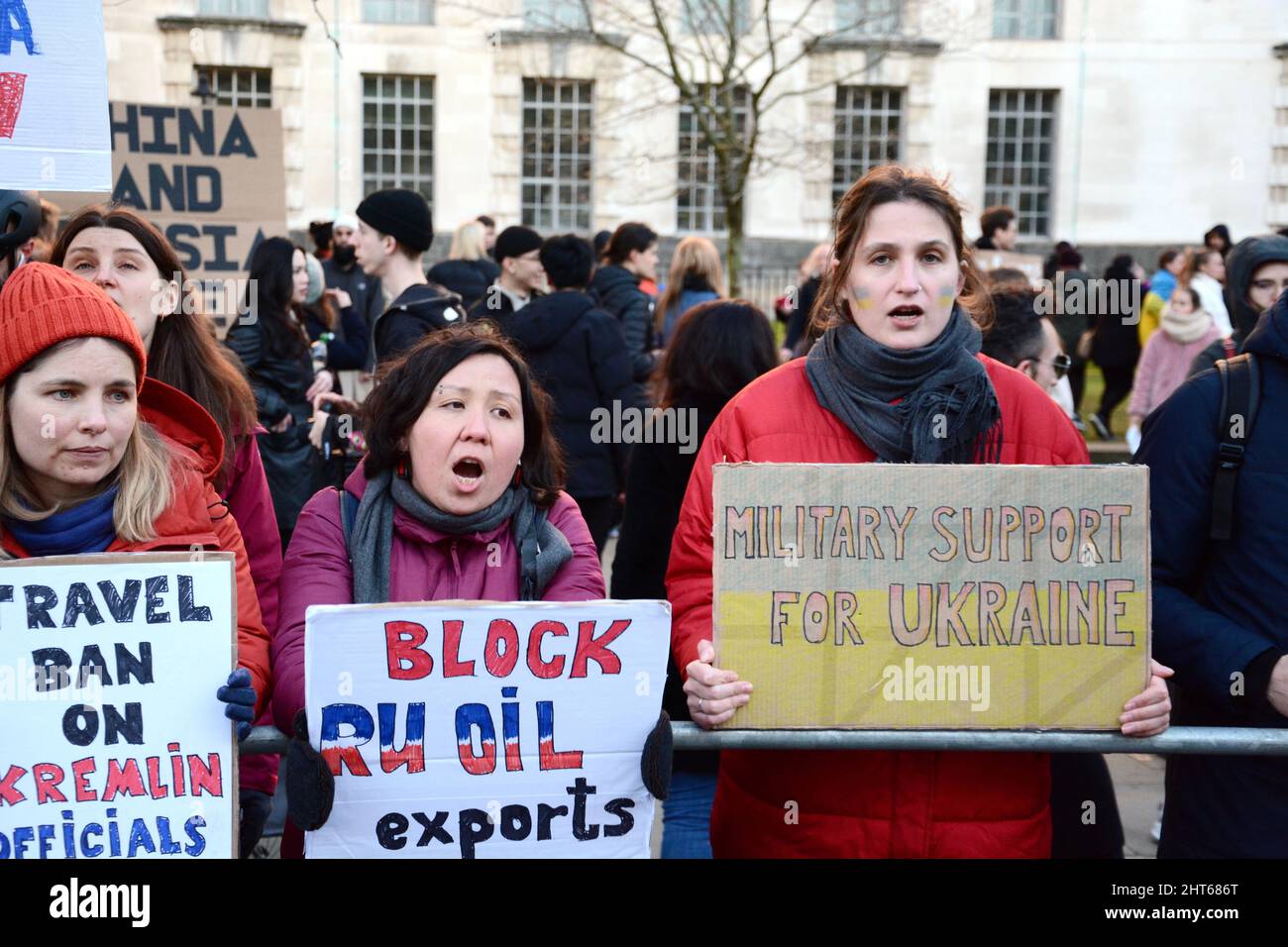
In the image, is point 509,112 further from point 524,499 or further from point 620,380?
point 524,499

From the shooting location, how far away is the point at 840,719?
261 centimetres

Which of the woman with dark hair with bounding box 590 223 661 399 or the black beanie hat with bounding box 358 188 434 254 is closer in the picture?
the black beanie hat with bounding box 358 188 434 254

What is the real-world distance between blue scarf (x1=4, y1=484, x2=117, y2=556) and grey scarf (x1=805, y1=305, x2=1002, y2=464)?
1391 mm

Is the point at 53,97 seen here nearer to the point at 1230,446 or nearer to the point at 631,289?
the point at 1230,446

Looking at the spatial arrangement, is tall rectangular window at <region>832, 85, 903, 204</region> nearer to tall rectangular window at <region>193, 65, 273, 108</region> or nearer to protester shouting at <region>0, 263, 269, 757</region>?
tall rectangular window at <region>193, 65, 273, 108</region>

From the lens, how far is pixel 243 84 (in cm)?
2445

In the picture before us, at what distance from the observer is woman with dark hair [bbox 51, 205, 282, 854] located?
3.42 metres

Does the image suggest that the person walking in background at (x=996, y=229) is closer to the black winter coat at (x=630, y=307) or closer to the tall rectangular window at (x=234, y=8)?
the black winter coat at (x=630, y=307)

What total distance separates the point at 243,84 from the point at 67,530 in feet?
77.1

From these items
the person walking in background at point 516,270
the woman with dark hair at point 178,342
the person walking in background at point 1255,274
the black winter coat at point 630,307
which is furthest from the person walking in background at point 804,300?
the woman with dark hair at point 178,342

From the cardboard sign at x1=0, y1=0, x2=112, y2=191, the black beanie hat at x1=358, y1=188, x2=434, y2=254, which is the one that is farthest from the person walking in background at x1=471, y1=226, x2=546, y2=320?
the cardboard sign at x1=0, y1=0, x2=112, y2=191

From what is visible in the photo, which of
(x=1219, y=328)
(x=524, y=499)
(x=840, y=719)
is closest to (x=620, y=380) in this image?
(x=524, y=499)
